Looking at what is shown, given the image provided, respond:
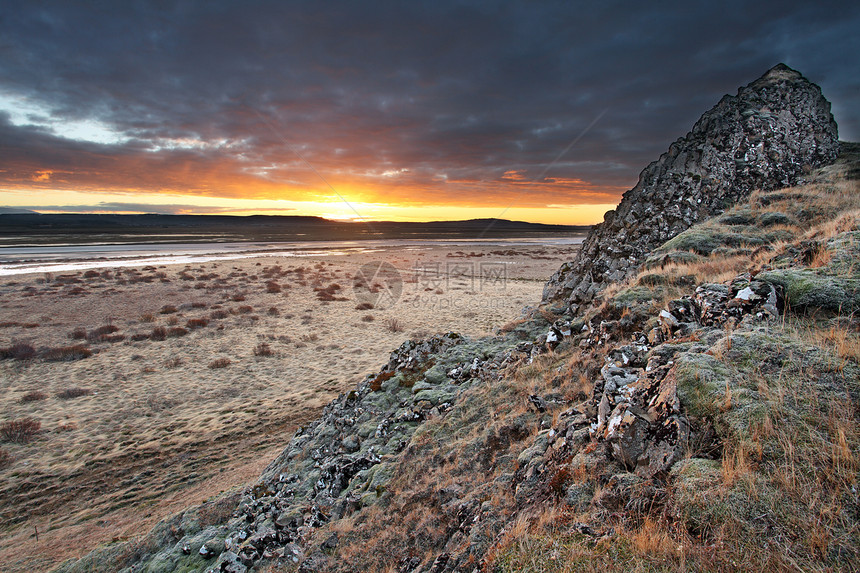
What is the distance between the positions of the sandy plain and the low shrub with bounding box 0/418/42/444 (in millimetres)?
194

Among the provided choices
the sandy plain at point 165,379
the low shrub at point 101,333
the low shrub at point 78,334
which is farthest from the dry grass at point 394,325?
the low shrub at point 78,334

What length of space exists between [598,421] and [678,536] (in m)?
1.63

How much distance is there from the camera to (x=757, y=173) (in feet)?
44.8

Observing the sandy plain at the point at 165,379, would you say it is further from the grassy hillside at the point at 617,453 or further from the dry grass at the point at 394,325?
the grassy hillside at the point at 617,453

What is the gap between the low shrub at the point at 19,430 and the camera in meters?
11.2

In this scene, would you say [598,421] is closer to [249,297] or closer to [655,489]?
[655,489]

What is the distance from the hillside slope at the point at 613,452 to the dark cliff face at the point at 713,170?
276 centimetres

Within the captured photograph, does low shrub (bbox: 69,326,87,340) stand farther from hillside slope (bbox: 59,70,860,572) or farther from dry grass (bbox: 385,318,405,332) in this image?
hillside slope (bbox: 59,70,860,572)

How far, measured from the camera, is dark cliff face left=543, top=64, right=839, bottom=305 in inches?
486

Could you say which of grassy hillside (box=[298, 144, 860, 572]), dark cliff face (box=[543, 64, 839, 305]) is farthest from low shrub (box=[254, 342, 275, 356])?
grassy hillside (box=[298, 144, 860, 572])

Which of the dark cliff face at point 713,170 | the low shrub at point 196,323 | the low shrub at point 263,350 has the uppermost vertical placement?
the dark cliff face at point 713,170

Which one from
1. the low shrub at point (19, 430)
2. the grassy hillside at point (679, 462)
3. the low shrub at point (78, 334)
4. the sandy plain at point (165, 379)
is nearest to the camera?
the grassy hillside at point (679, 462)

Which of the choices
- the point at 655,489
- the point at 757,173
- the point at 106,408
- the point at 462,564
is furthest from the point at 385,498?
the point at 757,173

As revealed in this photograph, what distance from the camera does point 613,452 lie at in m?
3.88
